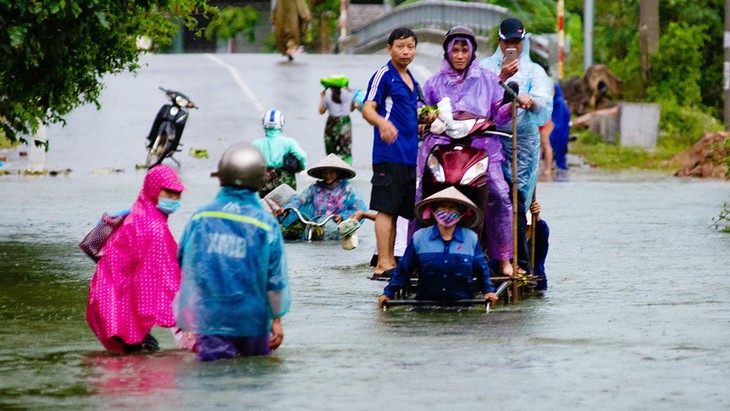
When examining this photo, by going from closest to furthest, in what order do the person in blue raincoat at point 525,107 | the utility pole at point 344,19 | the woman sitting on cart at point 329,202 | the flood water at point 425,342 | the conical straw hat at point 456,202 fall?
the flood water at point 425,342 → the conical straw hat at point 456,202 → the person in blue raincoat at point 525,107 → the woman sitting on cart at point 329,202 → the utility pole at point 344,19

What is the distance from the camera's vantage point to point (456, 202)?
10.4 meters

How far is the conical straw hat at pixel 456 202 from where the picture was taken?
10367 millimetres

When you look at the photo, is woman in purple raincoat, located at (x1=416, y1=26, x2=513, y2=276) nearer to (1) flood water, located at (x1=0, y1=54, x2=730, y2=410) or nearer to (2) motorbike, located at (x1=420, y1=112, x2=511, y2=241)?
(2) motorbike, located at (x1=420, y1=112, x2=511, y2=241)

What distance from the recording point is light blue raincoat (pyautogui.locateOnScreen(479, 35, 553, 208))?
11234mm

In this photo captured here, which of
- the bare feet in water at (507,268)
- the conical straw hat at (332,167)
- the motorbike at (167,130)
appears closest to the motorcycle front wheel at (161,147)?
the motorbike at (167,130)

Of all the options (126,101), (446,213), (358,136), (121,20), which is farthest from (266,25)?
(446,213)

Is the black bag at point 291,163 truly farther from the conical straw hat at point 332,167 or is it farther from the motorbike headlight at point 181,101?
the motorbike headlight at point 181,101

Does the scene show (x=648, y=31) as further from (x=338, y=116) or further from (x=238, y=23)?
(x=238, y=23)

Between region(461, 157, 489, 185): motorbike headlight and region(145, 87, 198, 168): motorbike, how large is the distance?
15748 millimetres

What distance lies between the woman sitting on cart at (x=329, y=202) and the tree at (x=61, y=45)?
1972 millimetres

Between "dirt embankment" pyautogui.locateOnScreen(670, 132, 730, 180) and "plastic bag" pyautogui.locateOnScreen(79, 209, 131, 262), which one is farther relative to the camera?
"dirt embankment" pyautogui.locateOnScreen(670, 132, 730, 180)

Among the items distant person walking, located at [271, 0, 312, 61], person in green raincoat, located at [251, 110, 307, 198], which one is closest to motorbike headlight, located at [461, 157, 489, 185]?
person in green raincoat, located at [251, 110, 307, 198]

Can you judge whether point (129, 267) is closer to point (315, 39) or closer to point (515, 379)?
point (515, 379)

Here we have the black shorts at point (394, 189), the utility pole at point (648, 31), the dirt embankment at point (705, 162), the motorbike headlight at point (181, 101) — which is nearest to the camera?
the black shorts at point (394, 189)
